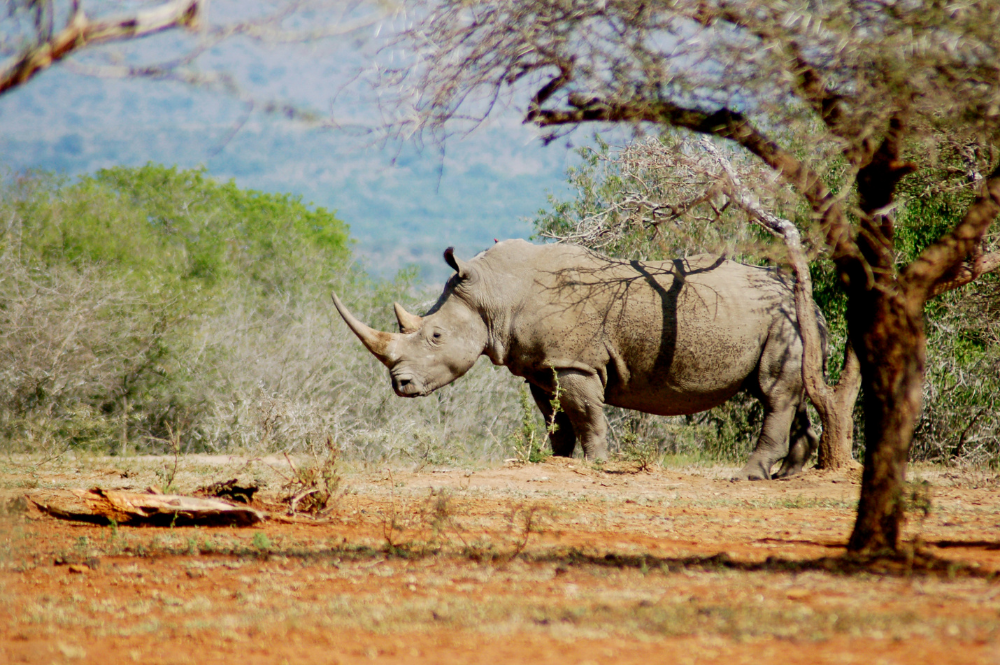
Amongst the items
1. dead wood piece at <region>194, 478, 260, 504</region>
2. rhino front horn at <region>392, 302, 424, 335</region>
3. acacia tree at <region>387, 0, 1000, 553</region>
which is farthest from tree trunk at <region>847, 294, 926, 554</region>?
rhino front horn at <region>392, 302, 424, 335</region>

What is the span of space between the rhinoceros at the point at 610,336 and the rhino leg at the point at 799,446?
0.01m

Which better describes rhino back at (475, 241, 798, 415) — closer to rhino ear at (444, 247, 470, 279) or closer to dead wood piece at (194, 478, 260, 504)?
rhino ear at (444, 247, 470, 279)

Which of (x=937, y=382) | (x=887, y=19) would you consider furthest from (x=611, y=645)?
(x=937, y=382)

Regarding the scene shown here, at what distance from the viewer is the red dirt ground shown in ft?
10.4

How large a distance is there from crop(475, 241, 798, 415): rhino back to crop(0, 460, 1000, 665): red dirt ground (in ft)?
8.49

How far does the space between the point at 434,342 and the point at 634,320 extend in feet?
6.66

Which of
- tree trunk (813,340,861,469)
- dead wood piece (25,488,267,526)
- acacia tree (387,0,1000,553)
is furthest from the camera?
tree trunk (813,340,861,469)

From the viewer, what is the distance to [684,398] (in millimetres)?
9773

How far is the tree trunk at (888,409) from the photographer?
14.9 feet

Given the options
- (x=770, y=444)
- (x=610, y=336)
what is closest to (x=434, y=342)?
(x=610, y=336)

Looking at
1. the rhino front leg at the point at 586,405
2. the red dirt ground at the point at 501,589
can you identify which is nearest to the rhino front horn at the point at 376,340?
the rhino front leg at the point at 586,405

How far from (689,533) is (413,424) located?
26.4 ft

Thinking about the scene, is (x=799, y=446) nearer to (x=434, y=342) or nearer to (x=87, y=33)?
(x=434, y=342)

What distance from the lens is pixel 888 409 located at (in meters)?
4.57
